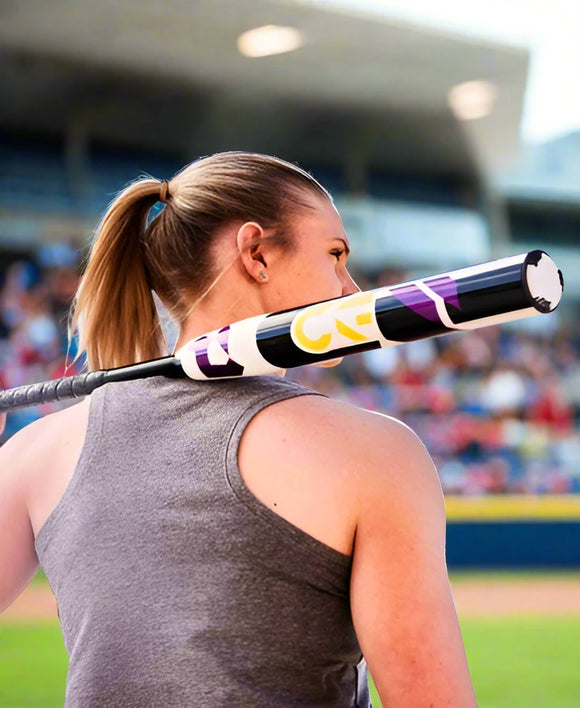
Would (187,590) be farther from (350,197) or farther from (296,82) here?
(350,197)


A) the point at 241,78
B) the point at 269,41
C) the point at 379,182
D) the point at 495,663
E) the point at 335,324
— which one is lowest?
the point at 495,663

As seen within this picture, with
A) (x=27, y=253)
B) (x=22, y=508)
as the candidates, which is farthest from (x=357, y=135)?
(x=22, y=508)

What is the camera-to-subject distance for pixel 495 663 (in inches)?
181

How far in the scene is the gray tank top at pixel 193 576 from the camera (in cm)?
91

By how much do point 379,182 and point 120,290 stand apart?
45.5 feet

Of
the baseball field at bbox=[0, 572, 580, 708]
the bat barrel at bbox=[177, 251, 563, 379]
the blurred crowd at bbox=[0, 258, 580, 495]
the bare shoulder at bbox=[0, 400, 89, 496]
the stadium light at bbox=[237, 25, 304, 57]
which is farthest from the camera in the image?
the stadium light at bbox=[237, 25, 304, 57]

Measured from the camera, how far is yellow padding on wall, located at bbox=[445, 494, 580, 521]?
7727 mm

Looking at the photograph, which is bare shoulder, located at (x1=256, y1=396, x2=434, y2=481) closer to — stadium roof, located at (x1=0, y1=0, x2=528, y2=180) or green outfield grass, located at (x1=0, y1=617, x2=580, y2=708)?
green outfield grass, located at (x1=0, y1=617, x2=580, y2=708)

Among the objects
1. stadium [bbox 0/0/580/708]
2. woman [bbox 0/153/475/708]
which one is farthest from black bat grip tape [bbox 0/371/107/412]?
stadium [bbox 0/0/580/708]

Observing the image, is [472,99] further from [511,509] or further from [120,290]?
[120,290]

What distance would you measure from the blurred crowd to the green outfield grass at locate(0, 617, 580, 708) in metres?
3.05

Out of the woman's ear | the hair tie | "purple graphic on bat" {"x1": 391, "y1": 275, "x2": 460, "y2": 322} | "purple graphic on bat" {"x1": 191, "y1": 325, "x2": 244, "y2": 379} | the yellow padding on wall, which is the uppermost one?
the hair tie

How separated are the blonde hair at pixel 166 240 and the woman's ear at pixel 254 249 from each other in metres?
0.01

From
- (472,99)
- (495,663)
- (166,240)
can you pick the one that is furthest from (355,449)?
(472,99)
